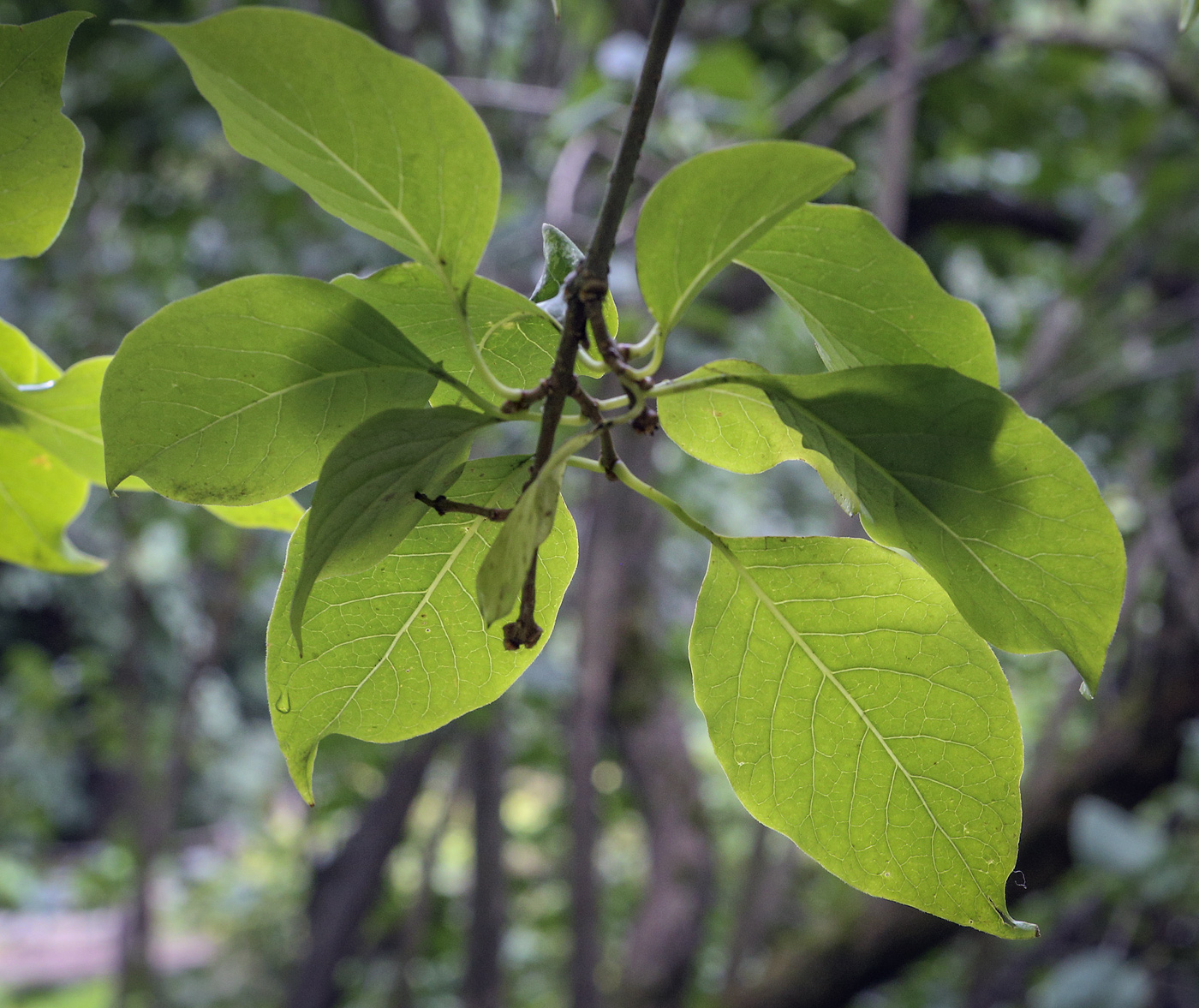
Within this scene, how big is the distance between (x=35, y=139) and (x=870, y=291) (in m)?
0.29

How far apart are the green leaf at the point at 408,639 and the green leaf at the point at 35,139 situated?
0.50 feet

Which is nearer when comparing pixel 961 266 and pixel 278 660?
pixel 278 660

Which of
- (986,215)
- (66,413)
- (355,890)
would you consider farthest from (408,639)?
(986,215)

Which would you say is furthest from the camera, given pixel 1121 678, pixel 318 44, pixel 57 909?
pixel 57 909

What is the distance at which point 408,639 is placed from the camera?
35cm

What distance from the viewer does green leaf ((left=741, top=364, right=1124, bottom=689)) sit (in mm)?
278

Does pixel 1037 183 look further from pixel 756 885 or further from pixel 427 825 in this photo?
pixel 427 825

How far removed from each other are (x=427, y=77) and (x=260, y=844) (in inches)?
144

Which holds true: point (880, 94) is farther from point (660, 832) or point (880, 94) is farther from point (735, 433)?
point (660, 832)

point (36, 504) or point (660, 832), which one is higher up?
point (36, 504)

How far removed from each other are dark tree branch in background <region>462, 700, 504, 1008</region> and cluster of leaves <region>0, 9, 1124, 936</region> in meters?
1.49

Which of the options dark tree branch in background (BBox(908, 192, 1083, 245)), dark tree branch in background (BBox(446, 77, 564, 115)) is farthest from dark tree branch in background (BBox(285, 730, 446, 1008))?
dark tree branch in background (BBox(908, 192, 1083, 245))

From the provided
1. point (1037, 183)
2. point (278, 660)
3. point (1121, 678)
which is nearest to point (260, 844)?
point (1121, 678)

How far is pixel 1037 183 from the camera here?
7.39 ft
